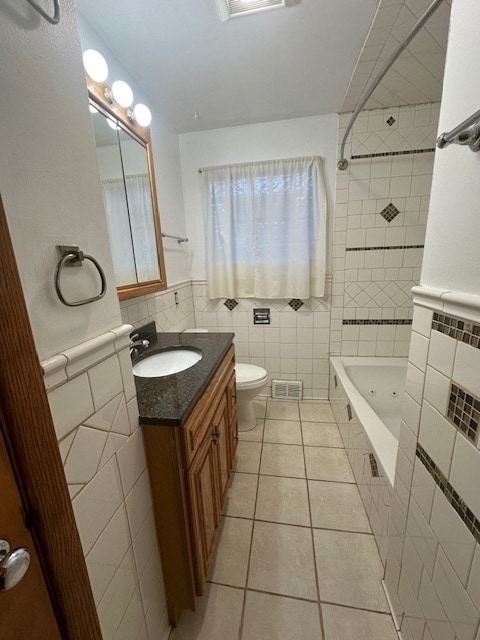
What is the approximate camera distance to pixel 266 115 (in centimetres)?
196

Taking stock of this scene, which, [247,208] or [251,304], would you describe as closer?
[247,208]

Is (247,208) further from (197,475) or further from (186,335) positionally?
(197,475)

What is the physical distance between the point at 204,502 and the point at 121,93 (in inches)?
71.5

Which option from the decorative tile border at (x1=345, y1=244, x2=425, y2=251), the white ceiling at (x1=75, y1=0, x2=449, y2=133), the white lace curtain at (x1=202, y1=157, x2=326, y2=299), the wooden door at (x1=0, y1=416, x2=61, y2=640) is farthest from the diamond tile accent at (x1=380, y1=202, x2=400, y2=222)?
the wooden door at (x1=0, y1=416, x2=61, y2=640)

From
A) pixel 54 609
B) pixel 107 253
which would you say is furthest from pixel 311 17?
pixel 54 609

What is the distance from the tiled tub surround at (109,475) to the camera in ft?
1.83

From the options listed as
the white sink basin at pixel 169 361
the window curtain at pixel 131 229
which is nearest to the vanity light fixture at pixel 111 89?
the window curtain at pixel 131 229

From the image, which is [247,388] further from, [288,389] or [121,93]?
[121,93]

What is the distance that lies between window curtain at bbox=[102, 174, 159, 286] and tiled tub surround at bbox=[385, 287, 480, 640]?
1303 millimetres

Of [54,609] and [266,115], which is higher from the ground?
[266,115]

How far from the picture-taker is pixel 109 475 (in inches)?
26.5

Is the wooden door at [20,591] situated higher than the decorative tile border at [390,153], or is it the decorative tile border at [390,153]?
the decorative tile border at [390,153]

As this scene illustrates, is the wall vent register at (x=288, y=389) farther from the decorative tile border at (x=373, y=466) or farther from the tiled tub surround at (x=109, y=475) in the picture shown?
the tiled tub surround at (x=109, y=475)

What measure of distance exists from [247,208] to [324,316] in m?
1.15
